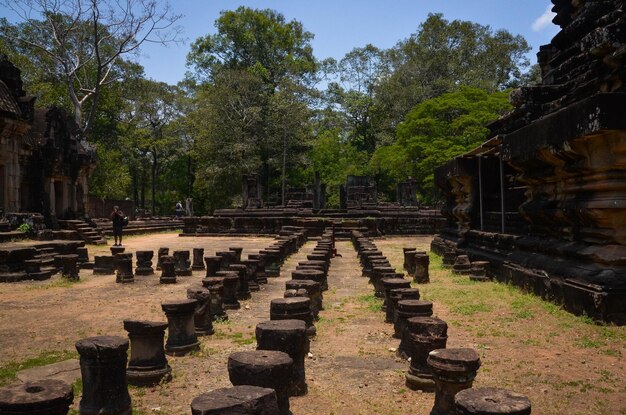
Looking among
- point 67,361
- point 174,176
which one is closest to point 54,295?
point 67,361

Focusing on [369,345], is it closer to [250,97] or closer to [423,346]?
[423,346]

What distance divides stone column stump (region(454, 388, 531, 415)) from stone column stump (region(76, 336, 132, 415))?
103 inches

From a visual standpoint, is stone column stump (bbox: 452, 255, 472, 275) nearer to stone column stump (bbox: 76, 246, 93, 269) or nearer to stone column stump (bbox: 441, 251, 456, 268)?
stone column stump (bbox: 441, 251, 456, 268)

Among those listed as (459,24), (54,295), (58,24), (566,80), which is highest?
(459,24)

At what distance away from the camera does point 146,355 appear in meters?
5.06

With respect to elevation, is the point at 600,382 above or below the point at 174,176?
below

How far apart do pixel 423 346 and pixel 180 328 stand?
2730 mm

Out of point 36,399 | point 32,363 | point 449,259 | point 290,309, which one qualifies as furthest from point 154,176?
point 36,399

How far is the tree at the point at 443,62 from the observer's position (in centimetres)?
4797

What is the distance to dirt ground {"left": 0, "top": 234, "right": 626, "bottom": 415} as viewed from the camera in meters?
4.38

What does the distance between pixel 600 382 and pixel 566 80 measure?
650 centimetres

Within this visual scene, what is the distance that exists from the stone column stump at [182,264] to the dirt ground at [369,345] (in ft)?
8.59

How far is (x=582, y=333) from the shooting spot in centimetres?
585

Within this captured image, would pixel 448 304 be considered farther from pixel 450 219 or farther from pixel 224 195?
pixel 224 195
